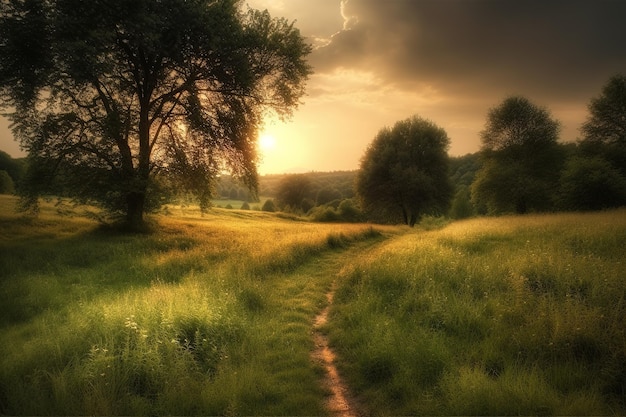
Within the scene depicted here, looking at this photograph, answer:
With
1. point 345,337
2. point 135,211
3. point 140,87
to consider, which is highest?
point 140,87

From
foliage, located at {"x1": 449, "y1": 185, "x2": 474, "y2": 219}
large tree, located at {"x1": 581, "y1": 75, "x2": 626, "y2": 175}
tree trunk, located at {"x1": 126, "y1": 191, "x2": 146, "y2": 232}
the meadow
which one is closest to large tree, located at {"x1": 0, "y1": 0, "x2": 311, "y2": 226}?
tree trunk, located at {"x1": 126, "y1": 191, "x2": 146, "y2": 232}

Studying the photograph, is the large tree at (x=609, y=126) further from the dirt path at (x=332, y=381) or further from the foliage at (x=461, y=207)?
the dirt path at (x=332, y=381)

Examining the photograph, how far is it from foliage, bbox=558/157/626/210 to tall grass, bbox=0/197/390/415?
3038cm

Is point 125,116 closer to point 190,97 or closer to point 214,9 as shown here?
point 190,97

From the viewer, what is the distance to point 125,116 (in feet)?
64.9

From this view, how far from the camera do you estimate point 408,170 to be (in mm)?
42312

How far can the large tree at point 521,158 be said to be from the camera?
36906 mm

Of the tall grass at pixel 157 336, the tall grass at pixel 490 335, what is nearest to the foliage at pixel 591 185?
the tall grass at pixel 490 335

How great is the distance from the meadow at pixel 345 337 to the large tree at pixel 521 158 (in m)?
27.2

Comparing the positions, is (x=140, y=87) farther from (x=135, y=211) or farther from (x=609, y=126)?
(x=609, y=126)

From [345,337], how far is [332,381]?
1494 mm

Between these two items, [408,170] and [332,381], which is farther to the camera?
[408,170]

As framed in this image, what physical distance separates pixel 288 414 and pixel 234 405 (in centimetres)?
83

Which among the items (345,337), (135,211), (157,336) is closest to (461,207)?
(135,211)
